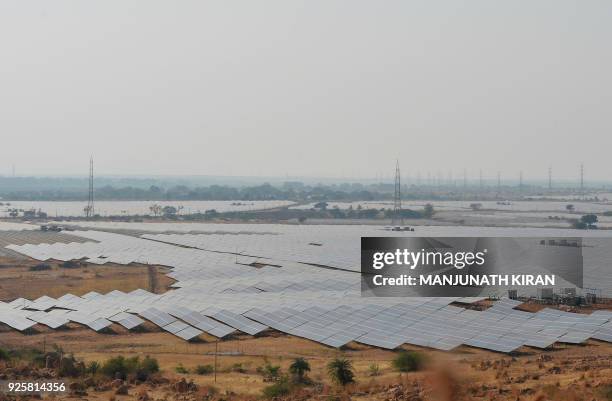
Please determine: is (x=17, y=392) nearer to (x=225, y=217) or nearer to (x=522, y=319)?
(x=522, y=319)

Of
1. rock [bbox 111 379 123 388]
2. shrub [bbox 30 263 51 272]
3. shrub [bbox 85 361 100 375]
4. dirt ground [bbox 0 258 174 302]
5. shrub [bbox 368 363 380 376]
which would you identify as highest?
rock [bbox 111 379 123 388]

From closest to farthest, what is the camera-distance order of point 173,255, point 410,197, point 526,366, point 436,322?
point 526,366 → point 436,322 → point 173,255 → point 410,197

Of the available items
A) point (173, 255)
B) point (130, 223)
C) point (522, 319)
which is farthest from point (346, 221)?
point (522, 319)

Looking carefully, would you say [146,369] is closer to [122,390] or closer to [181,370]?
[181,370]

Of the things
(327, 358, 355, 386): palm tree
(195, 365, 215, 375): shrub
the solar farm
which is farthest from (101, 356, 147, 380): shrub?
the solar farm

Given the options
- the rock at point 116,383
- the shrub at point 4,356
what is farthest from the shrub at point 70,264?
the rock at point 116,383

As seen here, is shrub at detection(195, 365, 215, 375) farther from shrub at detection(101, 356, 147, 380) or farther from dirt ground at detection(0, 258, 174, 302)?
dirt ground at detection(0, 258, 174, 302)
